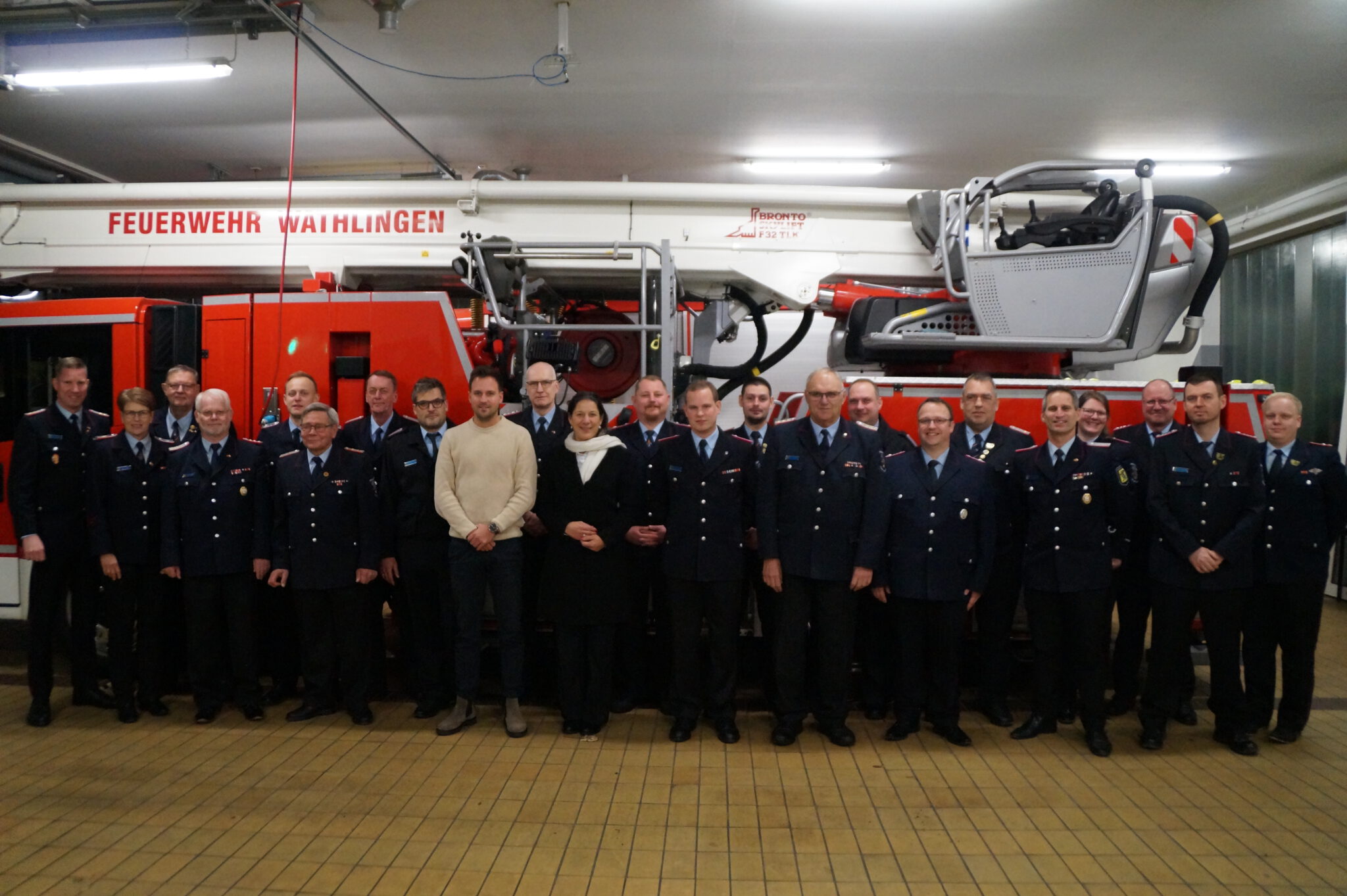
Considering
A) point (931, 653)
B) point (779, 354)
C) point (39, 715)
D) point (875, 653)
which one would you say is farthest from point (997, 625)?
point (39, 715)

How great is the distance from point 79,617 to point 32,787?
1.22 metres

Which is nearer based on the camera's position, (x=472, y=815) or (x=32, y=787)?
(x=472, y=815)

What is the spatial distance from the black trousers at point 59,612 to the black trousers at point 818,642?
378cm

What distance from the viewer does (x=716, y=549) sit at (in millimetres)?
4270

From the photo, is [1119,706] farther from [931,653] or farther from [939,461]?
[939,461]

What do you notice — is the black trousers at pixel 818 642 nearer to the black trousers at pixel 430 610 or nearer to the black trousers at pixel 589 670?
the black trousers at pixel 589 670

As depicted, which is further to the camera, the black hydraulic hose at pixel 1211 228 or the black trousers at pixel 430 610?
the black hydraulic hose at pixel 1211 228

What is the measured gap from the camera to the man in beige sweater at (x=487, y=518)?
4316 millimetres

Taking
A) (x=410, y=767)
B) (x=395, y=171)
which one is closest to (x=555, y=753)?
(x=410, y=767)

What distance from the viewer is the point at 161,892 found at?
295 cm

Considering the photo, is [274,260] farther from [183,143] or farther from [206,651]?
[183,143]

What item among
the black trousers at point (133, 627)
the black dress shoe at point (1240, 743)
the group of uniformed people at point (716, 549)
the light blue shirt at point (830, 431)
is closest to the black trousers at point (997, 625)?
the group of uniformed people at point (716, 549)

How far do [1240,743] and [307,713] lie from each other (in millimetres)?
4933

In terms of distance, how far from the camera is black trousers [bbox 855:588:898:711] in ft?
15.6
